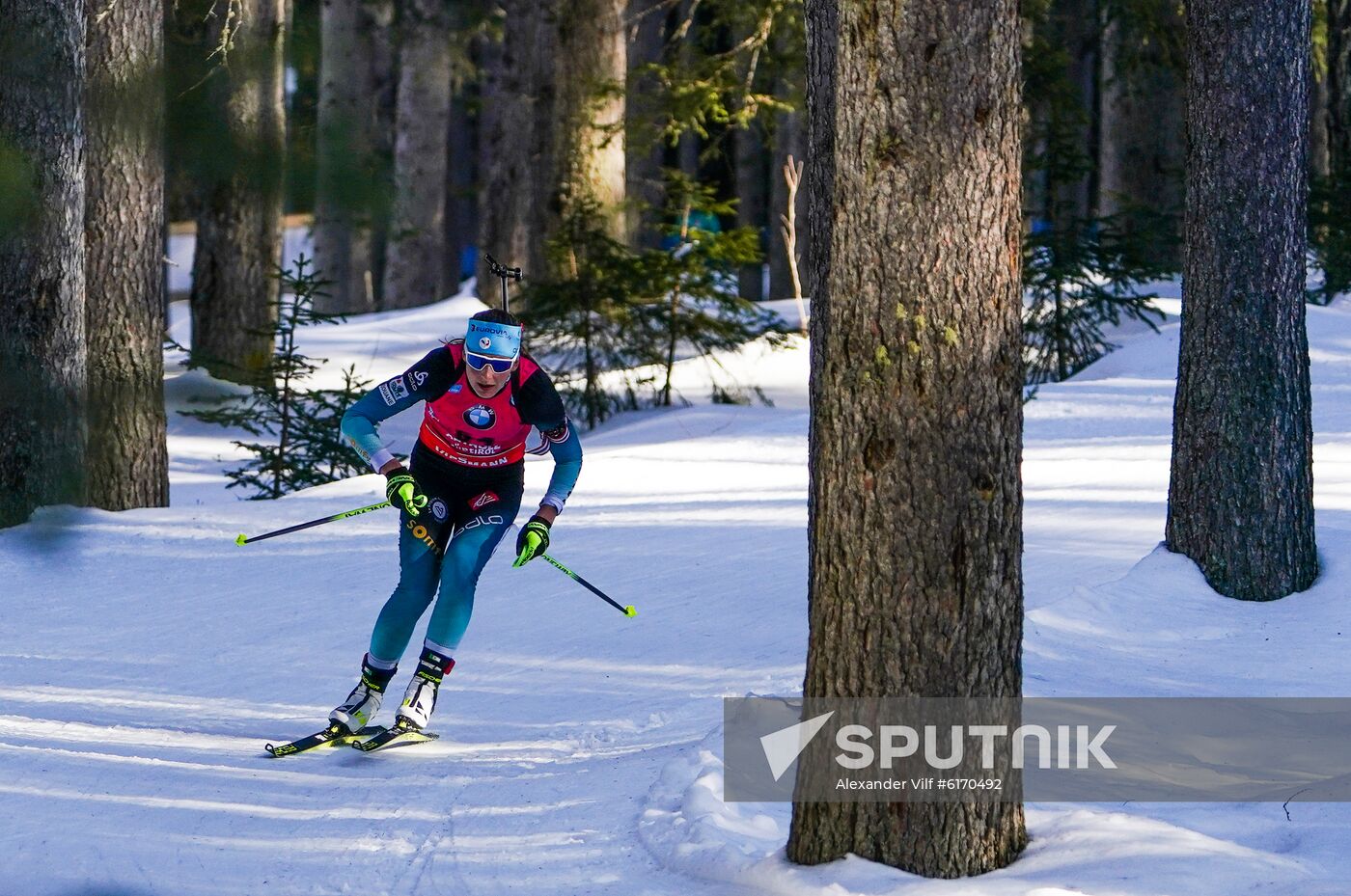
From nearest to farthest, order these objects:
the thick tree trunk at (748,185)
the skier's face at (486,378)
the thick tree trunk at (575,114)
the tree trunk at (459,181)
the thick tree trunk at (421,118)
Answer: the skier's face at (486,378) → the thick tree trunk at (575,114) → the thick tree trunk at (421,118) → the thick tree trunk at (748,185) → the tree trunk at (459,181)

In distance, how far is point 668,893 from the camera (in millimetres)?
5000

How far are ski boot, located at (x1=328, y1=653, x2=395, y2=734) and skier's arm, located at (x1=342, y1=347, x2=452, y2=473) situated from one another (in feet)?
2.96

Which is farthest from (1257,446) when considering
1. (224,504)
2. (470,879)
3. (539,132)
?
(539,132)

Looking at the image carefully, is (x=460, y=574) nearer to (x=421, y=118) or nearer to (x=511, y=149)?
(x=511, y=149)

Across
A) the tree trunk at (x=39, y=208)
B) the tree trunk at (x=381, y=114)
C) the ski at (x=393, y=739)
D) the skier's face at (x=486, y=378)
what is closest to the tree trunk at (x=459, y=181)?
the tree trunk at (x=381, y=114)

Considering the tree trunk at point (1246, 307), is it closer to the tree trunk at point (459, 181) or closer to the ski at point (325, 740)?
the ski at point (325, 740)

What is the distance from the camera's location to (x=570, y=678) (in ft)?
26.2

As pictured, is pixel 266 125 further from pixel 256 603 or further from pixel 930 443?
pixel 256 603

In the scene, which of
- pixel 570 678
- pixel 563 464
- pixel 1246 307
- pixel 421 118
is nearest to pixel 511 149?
pixel 421 118

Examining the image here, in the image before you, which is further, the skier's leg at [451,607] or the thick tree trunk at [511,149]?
the thick tree trunk at [511,149]

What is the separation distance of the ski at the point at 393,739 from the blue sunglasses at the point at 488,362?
5.28 feet

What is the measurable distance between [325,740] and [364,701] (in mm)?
250

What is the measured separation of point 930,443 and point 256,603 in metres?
6.05

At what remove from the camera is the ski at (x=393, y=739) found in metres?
6.72
